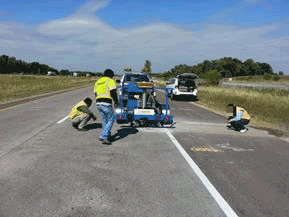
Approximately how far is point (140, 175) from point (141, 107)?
18.2ft

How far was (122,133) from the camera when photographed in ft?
29.1

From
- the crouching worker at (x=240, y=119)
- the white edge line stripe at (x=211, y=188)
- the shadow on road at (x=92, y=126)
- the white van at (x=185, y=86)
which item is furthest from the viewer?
the white van at (x=185, y=86)

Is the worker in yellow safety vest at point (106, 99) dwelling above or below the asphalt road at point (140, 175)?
above

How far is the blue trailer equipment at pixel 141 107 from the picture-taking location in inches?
383

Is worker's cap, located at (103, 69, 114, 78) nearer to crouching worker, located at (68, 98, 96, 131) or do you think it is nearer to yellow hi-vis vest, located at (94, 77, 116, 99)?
yellow hi-vis vest, located at (94, 77, 116, 99)

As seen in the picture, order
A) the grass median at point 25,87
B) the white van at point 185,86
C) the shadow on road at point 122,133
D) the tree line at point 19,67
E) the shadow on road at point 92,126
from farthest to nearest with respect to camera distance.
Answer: the tree line at point 19,67, the white van at point 185,86, the grass median at point 25,87, the shadow on road at point 92,126, the shadow on road at point 122,133

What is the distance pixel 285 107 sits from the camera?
17141 millimetres

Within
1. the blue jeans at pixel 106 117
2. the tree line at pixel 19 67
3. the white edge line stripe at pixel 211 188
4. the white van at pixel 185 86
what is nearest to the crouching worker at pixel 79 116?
the blue jeans at pixel 106 117

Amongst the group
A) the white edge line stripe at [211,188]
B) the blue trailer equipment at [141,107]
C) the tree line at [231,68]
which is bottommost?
the white edge line stripe at [211,188]

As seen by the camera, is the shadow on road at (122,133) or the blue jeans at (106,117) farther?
the shadow on road at (122,133)

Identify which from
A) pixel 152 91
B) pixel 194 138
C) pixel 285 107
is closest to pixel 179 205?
pixel 194 138

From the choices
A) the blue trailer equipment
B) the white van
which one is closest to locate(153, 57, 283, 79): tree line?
the white van

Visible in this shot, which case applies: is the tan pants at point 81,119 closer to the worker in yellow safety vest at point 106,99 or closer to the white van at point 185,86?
the worker in yellow safety vest at point 106,99

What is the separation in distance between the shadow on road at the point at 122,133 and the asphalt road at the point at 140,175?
11 cm
